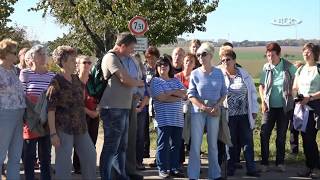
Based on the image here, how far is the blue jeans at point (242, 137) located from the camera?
25.3ft

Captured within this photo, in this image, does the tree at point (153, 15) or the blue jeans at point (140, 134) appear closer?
the blue jeans at point (140, 134)

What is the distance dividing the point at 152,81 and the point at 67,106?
197 centimetres

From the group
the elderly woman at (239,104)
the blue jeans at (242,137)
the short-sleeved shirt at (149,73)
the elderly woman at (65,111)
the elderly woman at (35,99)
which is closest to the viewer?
the elderly woman at (65,111)

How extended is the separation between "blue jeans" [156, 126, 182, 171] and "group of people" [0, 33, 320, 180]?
0.01m

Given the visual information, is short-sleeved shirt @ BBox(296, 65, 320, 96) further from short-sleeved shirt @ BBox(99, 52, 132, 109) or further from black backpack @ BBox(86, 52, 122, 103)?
black backpack @ BBox(86, 52, 122, 103)

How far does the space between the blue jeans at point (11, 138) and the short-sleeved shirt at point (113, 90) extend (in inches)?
40.6

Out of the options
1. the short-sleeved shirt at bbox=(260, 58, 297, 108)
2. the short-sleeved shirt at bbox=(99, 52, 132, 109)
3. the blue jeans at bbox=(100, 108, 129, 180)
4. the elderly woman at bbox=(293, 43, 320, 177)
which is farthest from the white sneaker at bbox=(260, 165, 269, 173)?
the short-sleeved shirt at bbox=(99, 52, 132, 109)

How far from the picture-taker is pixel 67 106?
586 centimetres

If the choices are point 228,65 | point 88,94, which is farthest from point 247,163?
point 88,94

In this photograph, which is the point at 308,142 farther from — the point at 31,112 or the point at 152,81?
the point at 31,112

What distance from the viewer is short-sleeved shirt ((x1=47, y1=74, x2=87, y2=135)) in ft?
19.0

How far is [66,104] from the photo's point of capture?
5.85 metres

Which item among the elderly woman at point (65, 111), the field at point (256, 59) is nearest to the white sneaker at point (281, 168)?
the field at point (256, 59)

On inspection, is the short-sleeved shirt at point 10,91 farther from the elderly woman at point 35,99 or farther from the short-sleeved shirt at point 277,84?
the short-sleeved shirt at point 277,84
